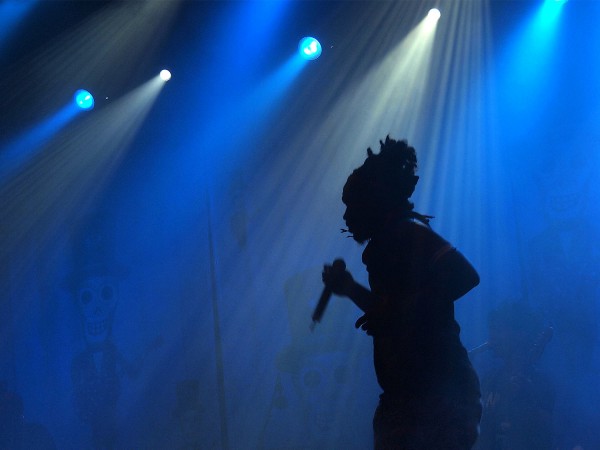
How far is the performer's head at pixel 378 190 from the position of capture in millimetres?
2082

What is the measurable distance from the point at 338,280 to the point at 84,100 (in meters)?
5.08

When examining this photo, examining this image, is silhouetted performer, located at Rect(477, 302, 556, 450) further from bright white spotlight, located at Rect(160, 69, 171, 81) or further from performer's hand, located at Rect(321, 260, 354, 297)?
bright white spotlight, located at Rect(160, 69, 171, 81)

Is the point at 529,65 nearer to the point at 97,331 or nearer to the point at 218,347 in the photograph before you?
the point at 218,347

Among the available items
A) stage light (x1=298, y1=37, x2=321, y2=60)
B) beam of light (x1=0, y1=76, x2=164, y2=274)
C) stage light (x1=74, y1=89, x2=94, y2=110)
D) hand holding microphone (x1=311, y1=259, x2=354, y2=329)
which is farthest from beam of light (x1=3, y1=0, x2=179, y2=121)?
hand holding microphone (x1=311, y1=259, x2=354, y2=329)

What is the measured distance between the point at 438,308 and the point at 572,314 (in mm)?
3881

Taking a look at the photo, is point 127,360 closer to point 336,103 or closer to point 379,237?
point 336,103

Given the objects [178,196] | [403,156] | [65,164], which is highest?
[65,164]

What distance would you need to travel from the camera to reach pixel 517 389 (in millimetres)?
5035

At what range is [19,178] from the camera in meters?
6.40

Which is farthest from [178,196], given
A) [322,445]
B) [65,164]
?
[322,445]

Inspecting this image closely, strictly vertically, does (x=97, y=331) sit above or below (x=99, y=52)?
below

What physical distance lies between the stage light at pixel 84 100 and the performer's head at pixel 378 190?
15.9 feet

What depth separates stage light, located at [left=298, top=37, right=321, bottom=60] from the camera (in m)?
5.74

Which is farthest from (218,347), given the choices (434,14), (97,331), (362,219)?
(362,219)
